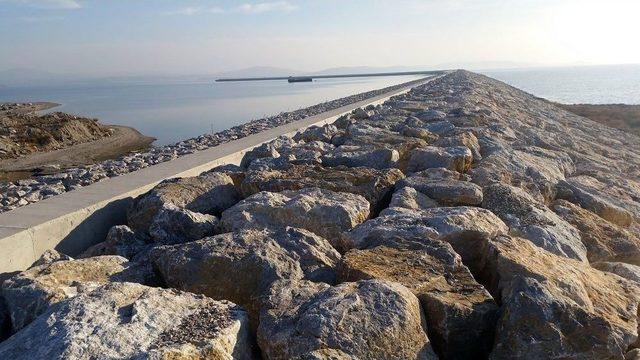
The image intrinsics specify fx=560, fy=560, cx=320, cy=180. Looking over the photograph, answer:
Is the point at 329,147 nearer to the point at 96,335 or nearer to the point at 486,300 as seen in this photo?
the point at 486,300

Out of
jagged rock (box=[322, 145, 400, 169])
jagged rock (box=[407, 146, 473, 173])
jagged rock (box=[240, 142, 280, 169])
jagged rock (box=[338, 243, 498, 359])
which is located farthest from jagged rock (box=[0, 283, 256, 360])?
jagged rock (box=[240, 142, 280, 169])

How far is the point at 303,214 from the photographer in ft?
10.8

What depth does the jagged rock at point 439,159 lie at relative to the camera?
4824 millimetres

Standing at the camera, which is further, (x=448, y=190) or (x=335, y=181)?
(x=335, y=181)

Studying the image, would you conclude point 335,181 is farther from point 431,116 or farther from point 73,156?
point 73,156

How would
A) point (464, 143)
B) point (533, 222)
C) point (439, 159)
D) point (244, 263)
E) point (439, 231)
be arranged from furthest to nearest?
point (464, 143) → point (439, 159) → point (533, 222) → point (439, 231) → point (244, 263)

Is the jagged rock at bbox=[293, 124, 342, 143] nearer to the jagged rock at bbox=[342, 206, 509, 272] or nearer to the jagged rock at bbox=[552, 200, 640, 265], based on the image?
the jagged rock at bbox=[552, 200, 640, 265]

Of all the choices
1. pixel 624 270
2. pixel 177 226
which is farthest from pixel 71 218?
pixel 624 270

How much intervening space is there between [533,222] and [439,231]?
31.7 inches

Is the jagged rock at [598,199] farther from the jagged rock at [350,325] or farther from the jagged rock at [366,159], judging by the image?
the jagged rock at [350,325]

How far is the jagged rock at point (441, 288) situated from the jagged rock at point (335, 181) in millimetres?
1178

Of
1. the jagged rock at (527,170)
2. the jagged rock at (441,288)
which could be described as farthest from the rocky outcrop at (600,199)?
the jagged rock at (441,288)

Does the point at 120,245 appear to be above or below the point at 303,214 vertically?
below

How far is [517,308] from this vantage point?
6.86 feet
